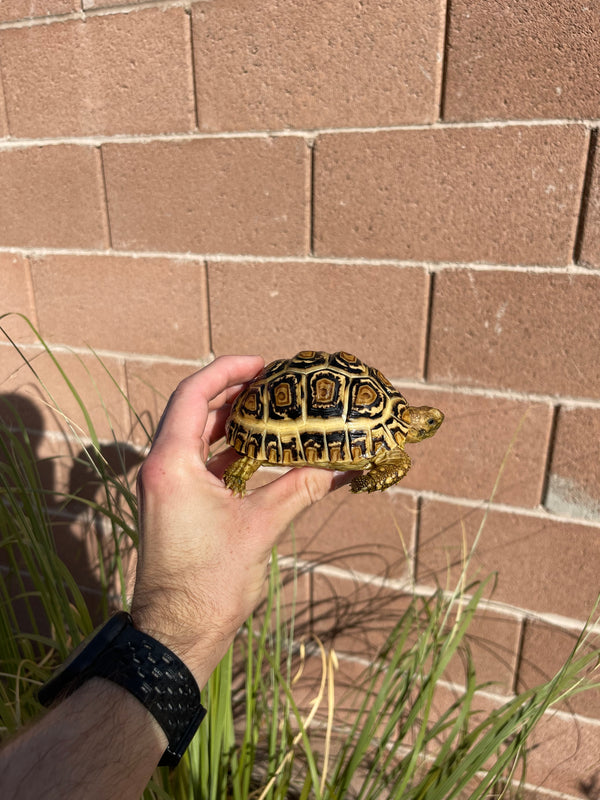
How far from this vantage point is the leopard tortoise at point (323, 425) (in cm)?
132

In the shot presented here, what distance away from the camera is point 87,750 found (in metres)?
0.99

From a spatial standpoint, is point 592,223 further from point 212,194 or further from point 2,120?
point 2,120

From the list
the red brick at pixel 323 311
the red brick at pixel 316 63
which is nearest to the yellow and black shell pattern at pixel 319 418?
the red brick at pixel 323 311

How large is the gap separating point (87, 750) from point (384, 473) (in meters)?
0.82

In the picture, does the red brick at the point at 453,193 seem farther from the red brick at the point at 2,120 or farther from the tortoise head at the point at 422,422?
the red brick at the point at 2,120

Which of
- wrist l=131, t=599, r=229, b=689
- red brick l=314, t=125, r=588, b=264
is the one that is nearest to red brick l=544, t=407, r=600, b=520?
red brick l=314, t=125, r=588, b=264

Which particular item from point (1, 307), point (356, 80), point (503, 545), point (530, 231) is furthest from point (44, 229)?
point (503, 545)

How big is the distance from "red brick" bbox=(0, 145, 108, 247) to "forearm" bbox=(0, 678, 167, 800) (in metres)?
1.51

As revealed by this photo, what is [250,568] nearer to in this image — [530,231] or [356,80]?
[530,231]

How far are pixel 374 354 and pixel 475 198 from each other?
1.78 feet

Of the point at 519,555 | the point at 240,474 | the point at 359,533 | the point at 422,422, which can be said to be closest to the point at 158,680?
the point at 240,474

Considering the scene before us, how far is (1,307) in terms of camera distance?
7.22 feet

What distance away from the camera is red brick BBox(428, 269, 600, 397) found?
156cm

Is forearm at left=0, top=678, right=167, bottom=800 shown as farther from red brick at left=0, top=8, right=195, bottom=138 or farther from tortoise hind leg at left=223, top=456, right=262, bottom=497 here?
red brick at left=0, top=8, right=195, bottom=138
